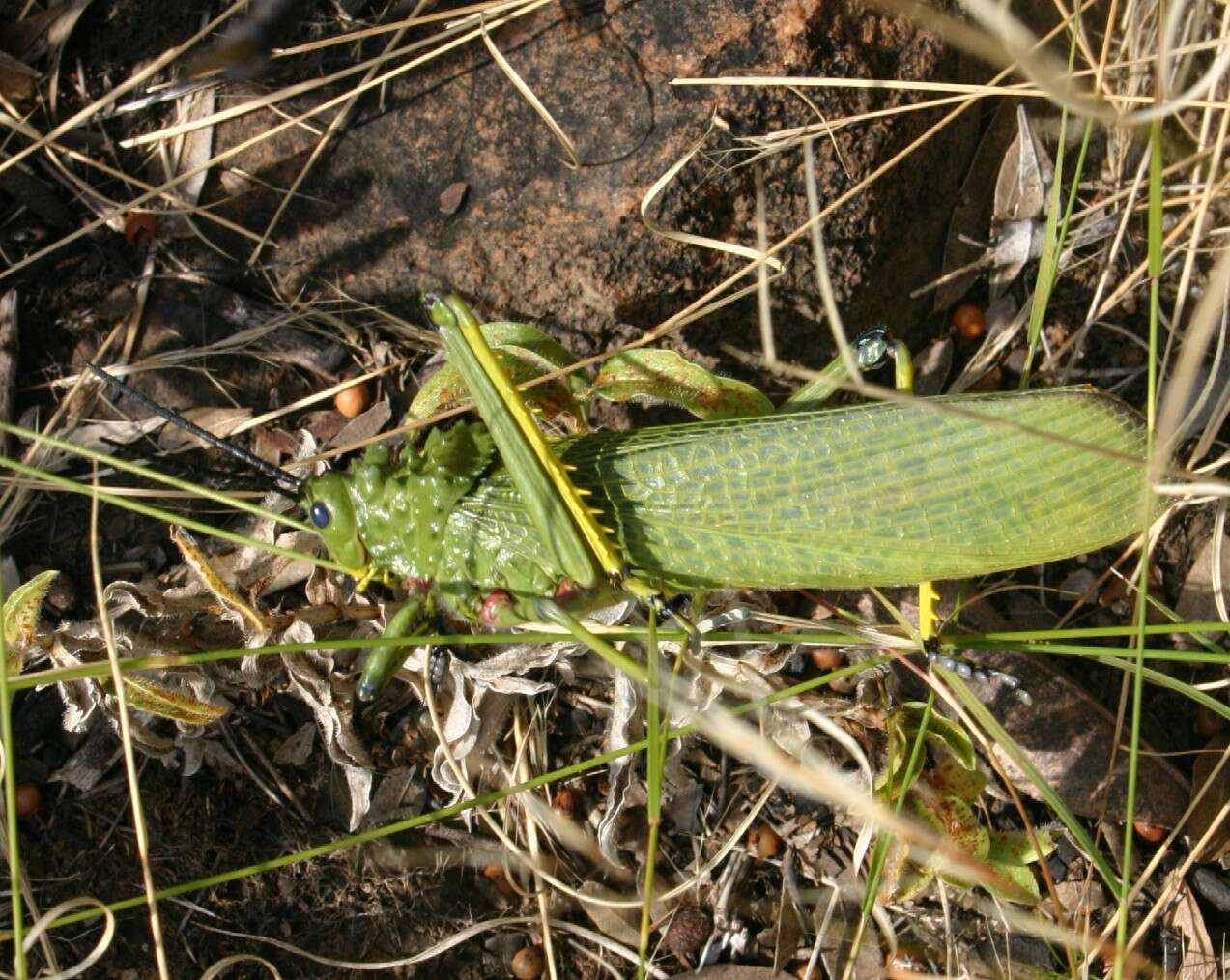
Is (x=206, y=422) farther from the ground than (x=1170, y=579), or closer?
farther from the ground

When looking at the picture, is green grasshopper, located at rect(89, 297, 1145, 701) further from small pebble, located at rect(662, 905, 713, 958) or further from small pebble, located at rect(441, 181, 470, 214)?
small pebble, located at rect(662, 905, 713, 958)

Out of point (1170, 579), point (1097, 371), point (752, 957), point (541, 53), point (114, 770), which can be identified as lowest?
point (752, 957)

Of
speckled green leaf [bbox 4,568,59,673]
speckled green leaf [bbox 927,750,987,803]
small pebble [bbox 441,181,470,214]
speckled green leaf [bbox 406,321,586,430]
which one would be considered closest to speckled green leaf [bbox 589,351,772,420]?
speckled green leaf [bbox 406,321,586,430]

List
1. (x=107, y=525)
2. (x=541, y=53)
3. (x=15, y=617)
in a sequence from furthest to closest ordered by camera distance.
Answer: (x=107, y=525) → (x=541, y=53) → (x=15, y=617)

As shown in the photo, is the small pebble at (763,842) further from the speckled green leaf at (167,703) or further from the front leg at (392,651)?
the speckled green leaf at (167,703)

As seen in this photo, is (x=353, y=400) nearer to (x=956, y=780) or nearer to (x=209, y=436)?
(x=209, y=436)

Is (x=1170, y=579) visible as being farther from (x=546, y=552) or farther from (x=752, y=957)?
(x=546, y=552)

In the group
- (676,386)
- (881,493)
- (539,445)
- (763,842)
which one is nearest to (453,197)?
(676,386)

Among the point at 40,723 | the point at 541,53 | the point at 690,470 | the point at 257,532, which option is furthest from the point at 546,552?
the point at 40,723
